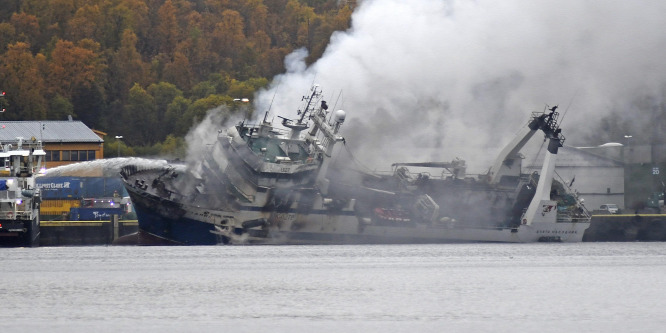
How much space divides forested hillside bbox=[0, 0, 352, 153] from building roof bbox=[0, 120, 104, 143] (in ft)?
22.8

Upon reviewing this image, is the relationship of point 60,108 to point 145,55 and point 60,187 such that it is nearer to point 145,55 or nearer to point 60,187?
point 145,55

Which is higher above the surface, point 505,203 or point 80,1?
point 80,1

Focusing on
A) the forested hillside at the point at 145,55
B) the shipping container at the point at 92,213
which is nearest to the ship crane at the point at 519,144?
the shipping container at the point at 92,213

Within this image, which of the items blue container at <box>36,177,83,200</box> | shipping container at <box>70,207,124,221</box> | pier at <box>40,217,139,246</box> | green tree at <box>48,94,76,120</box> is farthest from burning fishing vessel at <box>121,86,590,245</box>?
green tree at <box>48,94,76,120</box>

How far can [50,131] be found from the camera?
358 ft

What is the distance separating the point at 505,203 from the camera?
237 feet

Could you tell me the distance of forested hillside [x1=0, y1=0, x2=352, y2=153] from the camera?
13512 centimetres

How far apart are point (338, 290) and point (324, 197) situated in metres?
19.5

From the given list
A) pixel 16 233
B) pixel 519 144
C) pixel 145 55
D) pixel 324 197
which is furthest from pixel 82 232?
pixel 145 55

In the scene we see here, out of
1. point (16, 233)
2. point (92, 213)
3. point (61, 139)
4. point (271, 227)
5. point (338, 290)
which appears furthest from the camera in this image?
point (61, 139)

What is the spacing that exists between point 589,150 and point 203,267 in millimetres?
40437

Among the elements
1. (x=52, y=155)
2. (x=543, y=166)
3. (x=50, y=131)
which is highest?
(x=50, y=131)

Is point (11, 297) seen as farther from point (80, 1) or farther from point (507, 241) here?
point (80, 1)

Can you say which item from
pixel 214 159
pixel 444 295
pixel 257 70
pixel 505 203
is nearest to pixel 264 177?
pixel 214 159
